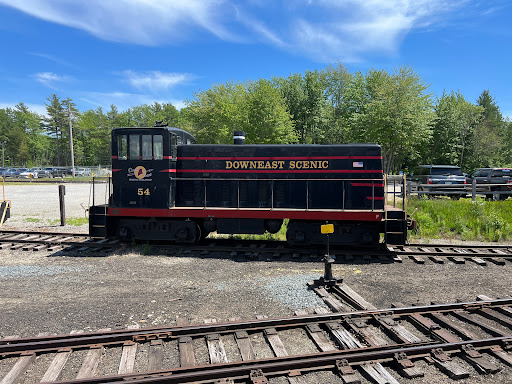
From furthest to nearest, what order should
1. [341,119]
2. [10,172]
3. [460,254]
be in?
[10,172]
[341,119]
[460,254]

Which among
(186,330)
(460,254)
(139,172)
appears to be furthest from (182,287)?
(460,254)

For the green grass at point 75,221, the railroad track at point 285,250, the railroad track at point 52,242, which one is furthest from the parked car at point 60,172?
the railroad track at point 285,250

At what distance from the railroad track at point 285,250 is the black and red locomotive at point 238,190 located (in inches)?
13.8

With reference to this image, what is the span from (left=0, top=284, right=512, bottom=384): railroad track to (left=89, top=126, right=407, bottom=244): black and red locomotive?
398 centimetres

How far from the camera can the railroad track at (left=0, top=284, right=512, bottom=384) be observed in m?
3.56

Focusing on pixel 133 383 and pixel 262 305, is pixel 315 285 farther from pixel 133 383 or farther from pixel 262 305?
pixel 133 383

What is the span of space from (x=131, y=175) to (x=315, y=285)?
5814 millimetres

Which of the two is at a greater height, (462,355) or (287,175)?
(287,175)

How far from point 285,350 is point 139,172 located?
6707mm

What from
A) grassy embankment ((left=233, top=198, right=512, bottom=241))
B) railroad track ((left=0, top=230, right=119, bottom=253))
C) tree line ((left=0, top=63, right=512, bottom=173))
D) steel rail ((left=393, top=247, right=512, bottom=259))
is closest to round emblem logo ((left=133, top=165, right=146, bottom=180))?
railroad track ((left=0, top=230, right=119, bottom=253))

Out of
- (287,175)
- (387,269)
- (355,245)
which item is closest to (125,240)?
(287,175)

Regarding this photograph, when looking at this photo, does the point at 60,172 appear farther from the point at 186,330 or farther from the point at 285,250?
the point at 186,330

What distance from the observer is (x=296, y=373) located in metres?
3.59

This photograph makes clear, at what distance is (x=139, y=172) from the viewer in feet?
30.1
